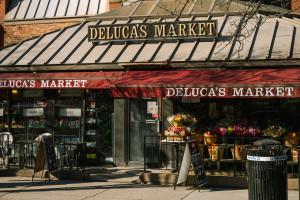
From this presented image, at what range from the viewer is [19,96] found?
641 inches

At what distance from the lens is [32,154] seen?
13352mm

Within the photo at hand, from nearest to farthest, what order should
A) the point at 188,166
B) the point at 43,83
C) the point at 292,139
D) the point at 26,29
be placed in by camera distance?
1. the point at 188,166
2. the point at 292,139
3. the point at 43,83
4. the point at 26,29

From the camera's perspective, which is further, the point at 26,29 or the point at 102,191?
the point at 26,29

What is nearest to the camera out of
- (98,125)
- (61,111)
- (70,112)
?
(98,125)

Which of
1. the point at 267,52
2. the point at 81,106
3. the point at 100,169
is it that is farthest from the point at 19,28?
the point at 267,52

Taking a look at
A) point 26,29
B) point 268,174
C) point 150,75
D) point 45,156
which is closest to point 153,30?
point 150,75

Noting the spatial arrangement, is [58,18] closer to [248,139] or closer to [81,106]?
[81,106]

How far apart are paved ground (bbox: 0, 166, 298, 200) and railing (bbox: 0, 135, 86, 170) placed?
89 cm

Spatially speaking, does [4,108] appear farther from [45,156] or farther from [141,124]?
[45,156]

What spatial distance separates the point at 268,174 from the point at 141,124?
7.15 m

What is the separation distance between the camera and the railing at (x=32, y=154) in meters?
13.0

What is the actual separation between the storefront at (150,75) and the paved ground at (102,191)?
157 centimetres

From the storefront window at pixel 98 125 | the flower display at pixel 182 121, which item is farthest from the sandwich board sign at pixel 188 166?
the storefront window at pixel 98 125

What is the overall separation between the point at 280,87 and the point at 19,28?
448 inches
